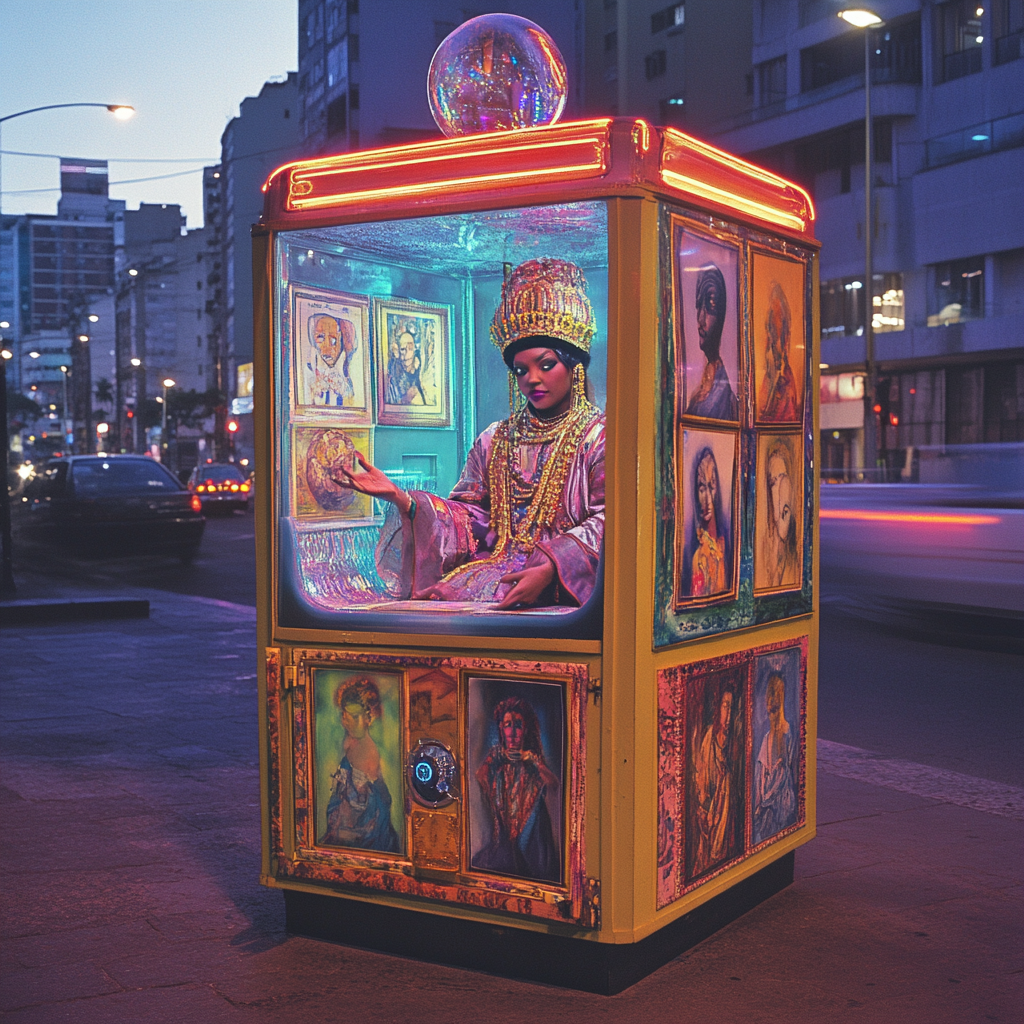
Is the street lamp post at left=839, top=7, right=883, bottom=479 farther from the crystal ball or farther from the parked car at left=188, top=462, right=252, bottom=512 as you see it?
the crystal ball

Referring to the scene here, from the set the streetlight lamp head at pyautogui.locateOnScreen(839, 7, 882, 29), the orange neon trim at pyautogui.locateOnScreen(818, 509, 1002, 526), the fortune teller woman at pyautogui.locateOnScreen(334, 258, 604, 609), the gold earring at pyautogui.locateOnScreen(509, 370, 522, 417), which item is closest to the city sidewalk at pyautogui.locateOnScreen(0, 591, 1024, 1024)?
the fortune teller woman at pyautogui.locateOnScreen(334, 258, 604, 609)

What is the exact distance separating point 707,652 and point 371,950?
1.33 m

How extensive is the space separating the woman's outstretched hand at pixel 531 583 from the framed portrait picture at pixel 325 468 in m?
0.75

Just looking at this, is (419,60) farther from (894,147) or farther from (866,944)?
(866,944)

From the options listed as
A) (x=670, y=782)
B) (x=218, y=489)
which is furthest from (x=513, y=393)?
(x=218, y=489)

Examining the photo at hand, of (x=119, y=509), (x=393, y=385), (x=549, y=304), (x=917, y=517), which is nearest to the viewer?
(x=549, y=304)

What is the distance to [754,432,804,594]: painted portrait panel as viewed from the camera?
4.17 m

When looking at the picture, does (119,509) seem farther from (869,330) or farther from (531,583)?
(869,330)

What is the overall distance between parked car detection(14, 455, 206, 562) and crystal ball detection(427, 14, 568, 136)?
1474cm

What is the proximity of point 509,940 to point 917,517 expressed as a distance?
8.64 metres

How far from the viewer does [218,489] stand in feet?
103

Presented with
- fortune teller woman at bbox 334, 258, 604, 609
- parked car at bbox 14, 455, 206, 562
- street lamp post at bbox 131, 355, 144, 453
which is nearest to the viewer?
fortune teller woman at bbox 334, 258, 604, 609

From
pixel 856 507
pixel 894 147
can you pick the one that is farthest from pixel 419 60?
pixel 856 507

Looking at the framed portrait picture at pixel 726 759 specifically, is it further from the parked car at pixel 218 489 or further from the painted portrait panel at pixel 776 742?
the parked car at pixel 218 489
